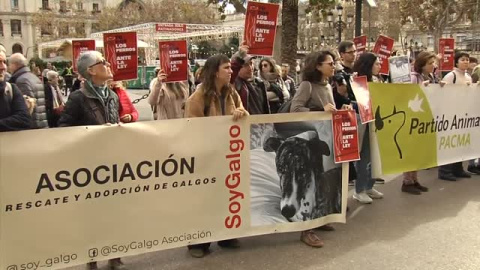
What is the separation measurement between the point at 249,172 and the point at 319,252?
97cm

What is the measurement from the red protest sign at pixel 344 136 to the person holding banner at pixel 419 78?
191 centimetres

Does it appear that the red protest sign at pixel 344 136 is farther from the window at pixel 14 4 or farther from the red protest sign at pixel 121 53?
the window at pixel 14 4

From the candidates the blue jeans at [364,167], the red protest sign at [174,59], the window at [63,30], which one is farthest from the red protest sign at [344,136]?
the window at [63,30]

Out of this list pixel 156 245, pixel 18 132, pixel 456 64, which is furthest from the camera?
pixel 456 64

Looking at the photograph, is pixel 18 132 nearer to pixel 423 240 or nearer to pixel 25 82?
pixel 25 82

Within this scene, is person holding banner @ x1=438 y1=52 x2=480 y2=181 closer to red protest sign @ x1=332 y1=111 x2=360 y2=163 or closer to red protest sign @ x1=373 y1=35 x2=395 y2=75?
red protest sign @ x1=373 y1=35 x2=395 y2=75

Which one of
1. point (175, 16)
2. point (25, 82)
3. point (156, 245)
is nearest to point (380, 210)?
point (156, 245)

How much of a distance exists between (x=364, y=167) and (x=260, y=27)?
208cm

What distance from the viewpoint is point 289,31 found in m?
12.2

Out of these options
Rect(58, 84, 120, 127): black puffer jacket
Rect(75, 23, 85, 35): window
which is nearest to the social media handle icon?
Rect(58, 84, 120, 127): black puffer jacket

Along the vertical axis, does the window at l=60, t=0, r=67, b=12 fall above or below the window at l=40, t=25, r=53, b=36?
above

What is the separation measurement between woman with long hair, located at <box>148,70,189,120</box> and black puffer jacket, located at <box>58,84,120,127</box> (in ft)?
7.90

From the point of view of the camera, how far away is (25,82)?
5844 millimetres

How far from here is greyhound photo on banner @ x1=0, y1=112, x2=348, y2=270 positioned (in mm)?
3293
